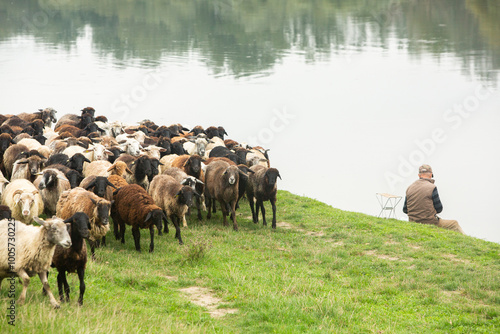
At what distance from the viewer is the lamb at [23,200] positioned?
31.7ft

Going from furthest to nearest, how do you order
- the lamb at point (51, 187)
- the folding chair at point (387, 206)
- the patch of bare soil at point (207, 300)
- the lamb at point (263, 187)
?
the folding chair at point (387, 206)
the lamb at point (263, 187)
the lamb at point (51, 187)
the patch of bare soil at point (207, 300)

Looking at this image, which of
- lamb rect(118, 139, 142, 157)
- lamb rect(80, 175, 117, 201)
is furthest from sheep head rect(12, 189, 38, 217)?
lamb rect(118, 139, 142, 157)

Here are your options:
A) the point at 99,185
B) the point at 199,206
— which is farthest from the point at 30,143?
the point at 99,185

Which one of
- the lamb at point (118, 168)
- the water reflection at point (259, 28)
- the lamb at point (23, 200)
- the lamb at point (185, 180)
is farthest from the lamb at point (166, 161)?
the water reflection at point (259, 28)

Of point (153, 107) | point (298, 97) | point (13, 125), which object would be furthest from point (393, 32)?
point (13, 125)

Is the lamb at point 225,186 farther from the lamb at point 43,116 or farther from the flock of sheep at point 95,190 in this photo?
the lamb at point 43,116

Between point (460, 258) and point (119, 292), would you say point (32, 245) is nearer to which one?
point (119, 292)

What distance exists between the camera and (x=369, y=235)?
495 inches

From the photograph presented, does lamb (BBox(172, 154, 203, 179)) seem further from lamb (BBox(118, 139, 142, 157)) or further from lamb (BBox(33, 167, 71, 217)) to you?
lamb (BBox(33, 167, 71, 217))

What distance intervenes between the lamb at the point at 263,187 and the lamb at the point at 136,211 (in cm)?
353

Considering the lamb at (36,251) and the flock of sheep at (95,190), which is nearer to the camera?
the lamb at (36,251)

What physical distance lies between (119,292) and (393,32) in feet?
178

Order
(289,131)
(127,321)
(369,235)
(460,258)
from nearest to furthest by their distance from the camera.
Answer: (127,321) < (460,258) < (369,235) < (289,131)

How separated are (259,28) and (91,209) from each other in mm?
50437
